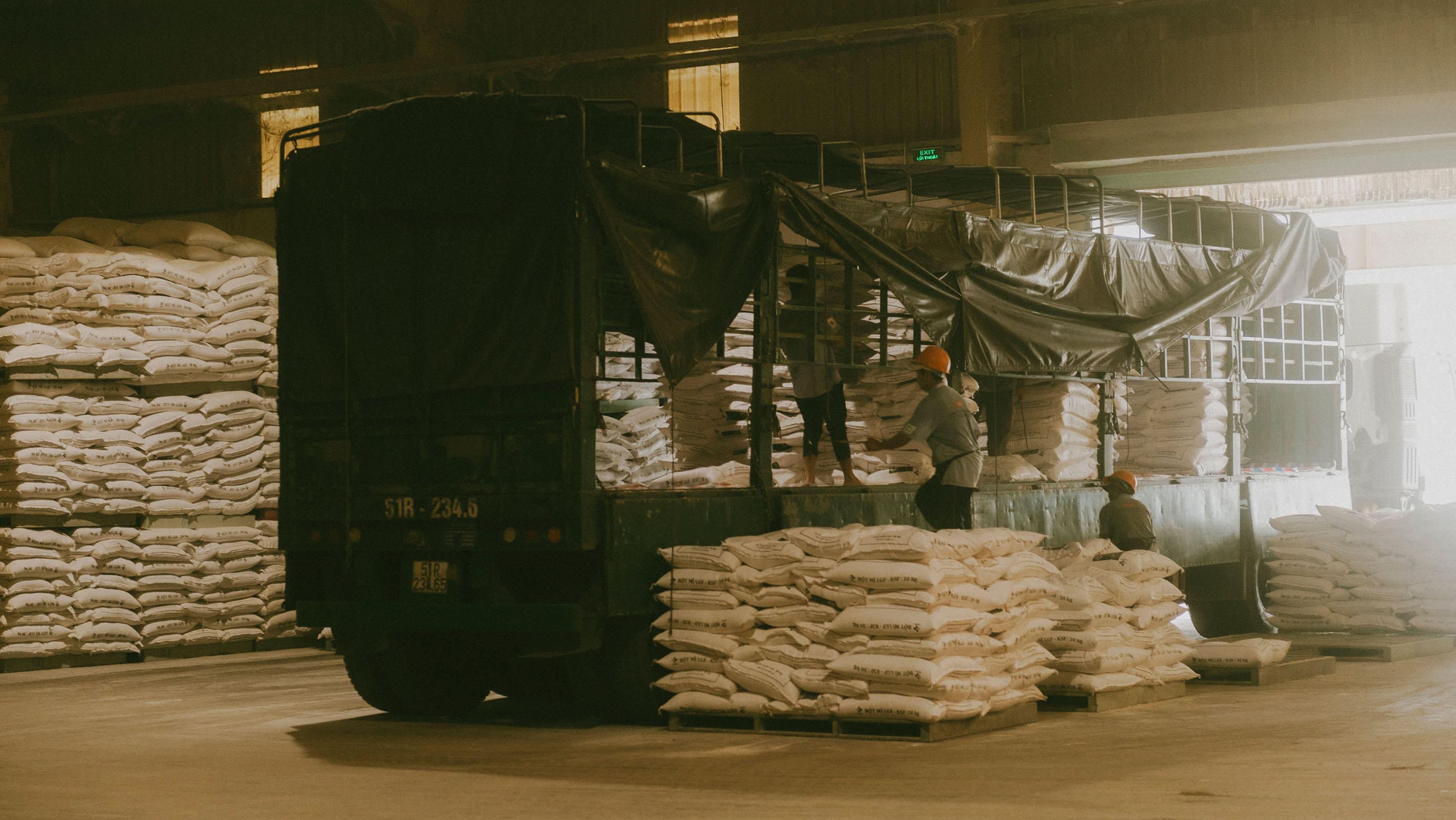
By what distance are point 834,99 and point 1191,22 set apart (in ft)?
13.1

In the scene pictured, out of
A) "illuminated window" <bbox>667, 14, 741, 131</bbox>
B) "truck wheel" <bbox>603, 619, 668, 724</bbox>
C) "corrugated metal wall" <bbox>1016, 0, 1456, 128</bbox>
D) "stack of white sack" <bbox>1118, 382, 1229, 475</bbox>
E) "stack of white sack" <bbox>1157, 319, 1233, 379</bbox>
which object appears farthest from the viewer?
"illuminated window" <bbox>667, 14, 741, 131</bbox>

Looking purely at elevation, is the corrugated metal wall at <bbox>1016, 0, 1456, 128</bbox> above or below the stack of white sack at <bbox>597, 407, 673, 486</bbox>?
above

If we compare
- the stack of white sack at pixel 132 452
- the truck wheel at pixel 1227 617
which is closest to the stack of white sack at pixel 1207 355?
the truck wheel at pixel 1227 617

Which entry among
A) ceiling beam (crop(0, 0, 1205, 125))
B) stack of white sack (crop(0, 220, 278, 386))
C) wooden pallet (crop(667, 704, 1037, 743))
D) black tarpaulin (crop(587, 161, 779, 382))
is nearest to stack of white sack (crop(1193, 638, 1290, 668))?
wooden pallet (crop(667, 704, 1037, 743))

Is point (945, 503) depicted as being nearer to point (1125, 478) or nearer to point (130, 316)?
point (1125, 478)

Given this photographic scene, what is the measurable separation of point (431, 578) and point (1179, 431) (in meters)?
7.23

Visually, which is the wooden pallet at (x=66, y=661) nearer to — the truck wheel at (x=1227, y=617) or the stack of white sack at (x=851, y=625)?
the stack of white sack at (x=851, y=625)

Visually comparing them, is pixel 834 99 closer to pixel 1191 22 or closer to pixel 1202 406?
pixel 1191 22

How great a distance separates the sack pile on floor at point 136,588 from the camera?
13156mm

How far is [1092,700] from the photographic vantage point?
9.49 metres

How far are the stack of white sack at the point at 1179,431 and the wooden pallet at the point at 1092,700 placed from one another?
12.8 ft

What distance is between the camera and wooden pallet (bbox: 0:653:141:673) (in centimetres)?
1312

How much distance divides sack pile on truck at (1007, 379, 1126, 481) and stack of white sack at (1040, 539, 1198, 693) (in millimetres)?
1241

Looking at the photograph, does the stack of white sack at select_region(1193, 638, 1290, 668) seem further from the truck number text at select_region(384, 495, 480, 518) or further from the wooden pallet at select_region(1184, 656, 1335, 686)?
the truck number text at select_region(384, 495, 480, 518)
